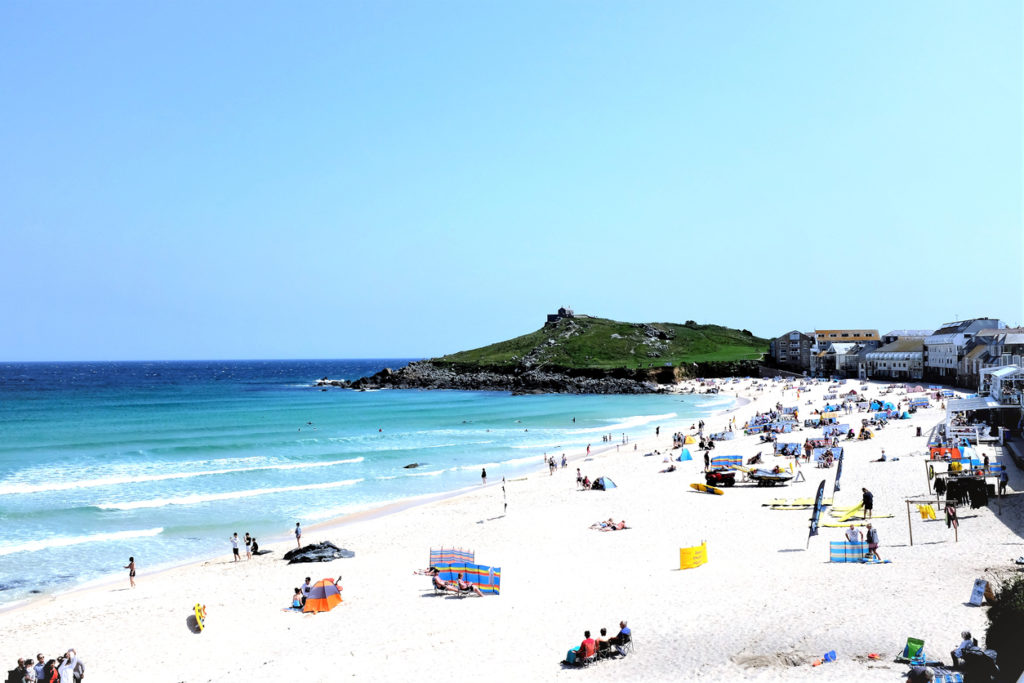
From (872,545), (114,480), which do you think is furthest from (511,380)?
(872,545)

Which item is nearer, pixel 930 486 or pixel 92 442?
pixel 930 486

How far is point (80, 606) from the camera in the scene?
A: 19.1 meters

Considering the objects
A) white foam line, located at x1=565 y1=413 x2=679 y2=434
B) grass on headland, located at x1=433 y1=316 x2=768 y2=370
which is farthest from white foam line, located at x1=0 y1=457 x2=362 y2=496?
grass on headland, located at x1=433 y1=316 x2=768 y2=370

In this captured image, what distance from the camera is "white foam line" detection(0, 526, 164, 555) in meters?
Result: 24.8

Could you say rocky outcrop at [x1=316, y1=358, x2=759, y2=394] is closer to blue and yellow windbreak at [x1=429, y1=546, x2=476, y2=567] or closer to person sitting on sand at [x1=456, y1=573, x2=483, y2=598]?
blue and yellow windbreak at [x1=429, y1=546, x2=476, y2=567]

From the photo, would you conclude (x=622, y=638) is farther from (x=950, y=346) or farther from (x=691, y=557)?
(x=950, y=346)

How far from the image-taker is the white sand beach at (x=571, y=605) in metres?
13.3

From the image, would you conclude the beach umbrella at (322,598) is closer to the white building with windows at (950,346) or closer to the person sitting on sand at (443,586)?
the person sitting on sand at (443,586)

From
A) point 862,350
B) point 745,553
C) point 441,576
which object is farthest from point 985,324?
point 441,576

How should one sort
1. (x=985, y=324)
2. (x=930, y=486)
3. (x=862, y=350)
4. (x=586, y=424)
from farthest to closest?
(x=862, y=350) → (x=985, y=324) → (x=586, y=424) → (x=930, y=486)

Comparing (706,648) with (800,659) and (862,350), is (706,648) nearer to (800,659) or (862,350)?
(800,659)

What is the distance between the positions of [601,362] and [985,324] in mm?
52919

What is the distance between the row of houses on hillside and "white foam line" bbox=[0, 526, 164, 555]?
52.8 m

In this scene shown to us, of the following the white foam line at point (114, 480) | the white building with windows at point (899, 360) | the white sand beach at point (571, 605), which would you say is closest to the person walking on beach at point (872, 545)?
the white sand beach at point (571, 605)
